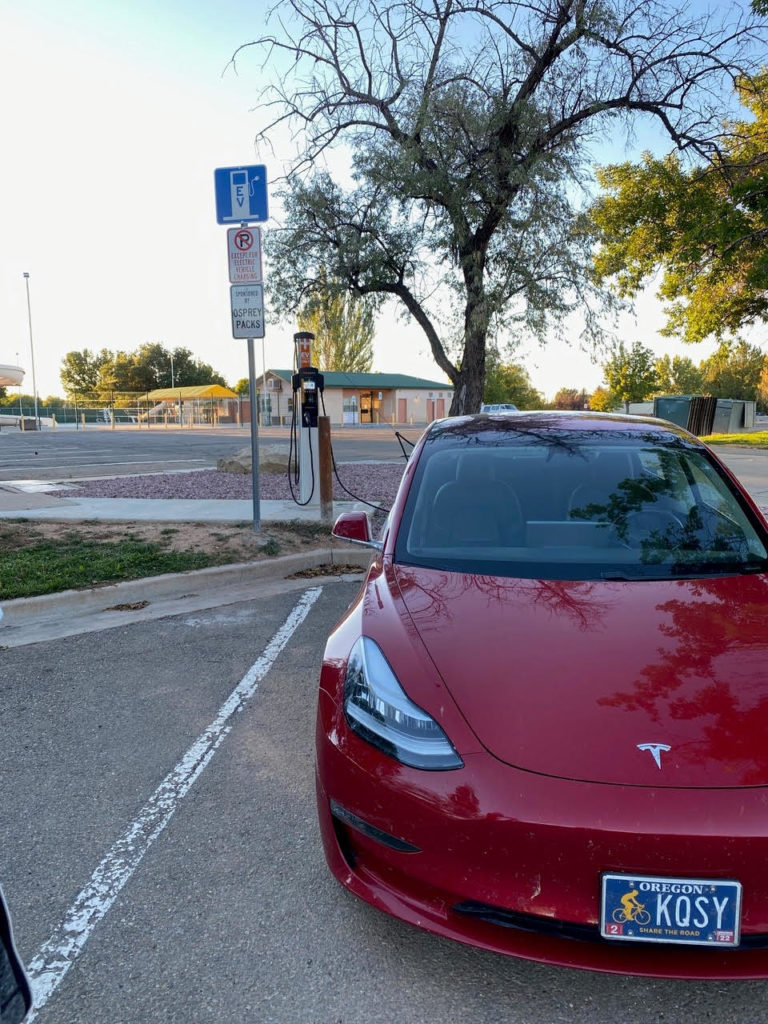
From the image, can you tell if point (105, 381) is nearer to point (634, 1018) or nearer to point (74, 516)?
point (74, 516)

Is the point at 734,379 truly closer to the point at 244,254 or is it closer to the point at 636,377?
the point at 636,377

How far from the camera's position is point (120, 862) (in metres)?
2.43

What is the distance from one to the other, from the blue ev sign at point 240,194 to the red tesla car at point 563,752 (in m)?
5.34

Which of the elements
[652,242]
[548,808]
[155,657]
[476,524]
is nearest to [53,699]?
[155,657]

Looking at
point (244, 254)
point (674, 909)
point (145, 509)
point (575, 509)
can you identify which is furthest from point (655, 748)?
point (145, 509)

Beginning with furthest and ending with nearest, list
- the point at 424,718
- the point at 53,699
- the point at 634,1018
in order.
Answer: the point at 53,699 < the point at 424,718 < the point at 634,1018

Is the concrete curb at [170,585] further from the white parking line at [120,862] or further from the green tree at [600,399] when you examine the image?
the green tree at [600,399]

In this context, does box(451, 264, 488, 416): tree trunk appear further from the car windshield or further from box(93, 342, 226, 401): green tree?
box(93, 342, 226, 401): green tree

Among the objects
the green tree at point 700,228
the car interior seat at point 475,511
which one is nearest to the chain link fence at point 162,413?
the green tree at point 700,228

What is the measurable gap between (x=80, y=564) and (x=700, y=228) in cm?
1427

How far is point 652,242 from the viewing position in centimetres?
1759

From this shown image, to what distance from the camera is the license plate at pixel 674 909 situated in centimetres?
159

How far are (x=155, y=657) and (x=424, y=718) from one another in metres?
2.95

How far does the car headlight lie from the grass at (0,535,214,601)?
4031 millimetres
